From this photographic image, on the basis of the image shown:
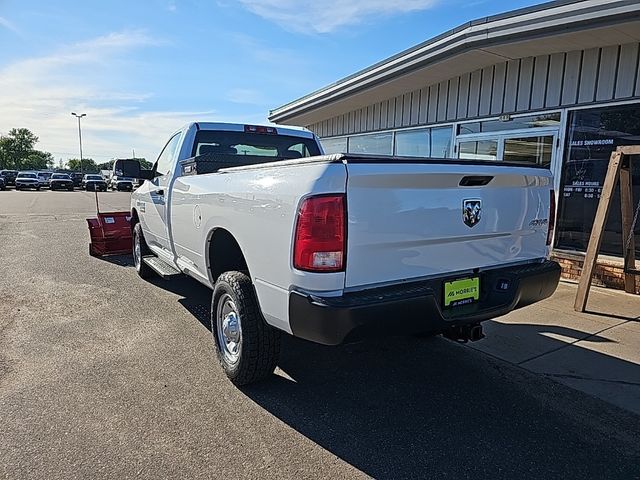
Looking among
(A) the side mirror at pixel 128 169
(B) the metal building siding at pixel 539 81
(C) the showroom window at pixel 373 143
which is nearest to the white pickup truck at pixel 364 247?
(A) the side mirror at pixel 128 169

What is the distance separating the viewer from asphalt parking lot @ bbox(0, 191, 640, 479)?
8.40 ft

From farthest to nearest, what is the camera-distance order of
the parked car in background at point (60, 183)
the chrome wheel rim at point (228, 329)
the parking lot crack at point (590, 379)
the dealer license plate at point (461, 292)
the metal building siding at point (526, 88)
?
the parked car in background at point (60, 183)
the metal building siding at point (526, 88)
the parking lot crack at point (590, 379)
the chrome wheel rim at point (228, 329)
the dealer license plate at point (461, 292)

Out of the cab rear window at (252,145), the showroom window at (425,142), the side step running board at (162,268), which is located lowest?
the side step running board at (162,268)

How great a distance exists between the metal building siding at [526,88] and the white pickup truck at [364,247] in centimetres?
383

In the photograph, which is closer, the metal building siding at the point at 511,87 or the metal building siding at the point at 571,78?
the metal building siding at the point at 571,78

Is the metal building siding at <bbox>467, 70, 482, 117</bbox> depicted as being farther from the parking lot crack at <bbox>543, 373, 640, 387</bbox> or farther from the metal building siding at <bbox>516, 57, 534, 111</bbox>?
the parking lot crack at <bbox>543, 373, 640, 387</bbox>

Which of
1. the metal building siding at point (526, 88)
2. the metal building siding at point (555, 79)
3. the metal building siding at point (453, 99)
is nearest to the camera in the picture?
the metal building siding at point (526, 88)

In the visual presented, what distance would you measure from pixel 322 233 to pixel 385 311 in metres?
0.56

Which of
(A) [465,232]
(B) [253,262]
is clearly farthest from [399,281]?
(B) [253,262]

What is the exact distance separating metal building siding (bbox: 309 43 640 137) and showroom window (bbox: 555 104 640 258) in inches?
Answer: 11.1

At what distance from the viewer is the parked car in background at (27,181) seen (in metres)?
40.4

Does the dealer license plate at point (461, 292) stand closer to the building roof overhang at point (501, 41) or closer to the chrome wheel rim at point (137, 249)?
the building roof overhang at point (501, 41)

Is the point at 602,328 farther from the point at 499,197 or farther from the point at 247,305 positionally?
the point at 247,305

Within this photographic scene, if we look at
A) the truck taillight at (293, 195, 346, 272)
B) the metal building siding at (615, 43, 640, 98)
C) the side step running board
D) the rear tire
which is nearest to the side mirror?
the side step running board
